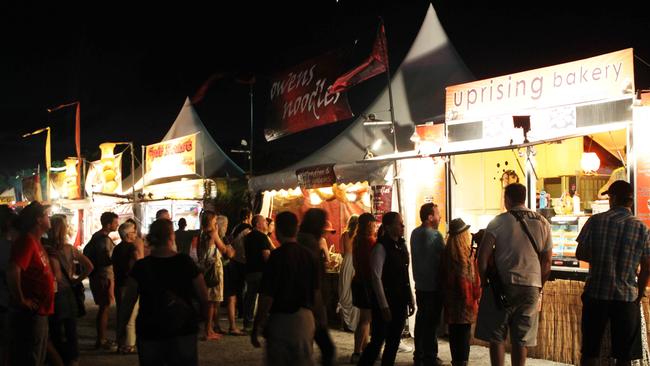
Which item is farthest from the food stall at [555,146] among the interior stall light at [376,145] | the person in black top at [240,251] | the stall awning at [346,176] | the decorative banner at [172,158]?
the decorative banner at [172,158]

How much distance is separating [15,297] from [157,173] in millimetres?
15079

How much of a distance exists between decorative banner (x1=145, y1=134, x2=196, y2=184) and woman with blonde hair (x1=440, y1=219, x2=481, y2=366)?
482 inches

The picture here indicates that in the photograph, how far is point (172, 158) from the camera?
783 inches

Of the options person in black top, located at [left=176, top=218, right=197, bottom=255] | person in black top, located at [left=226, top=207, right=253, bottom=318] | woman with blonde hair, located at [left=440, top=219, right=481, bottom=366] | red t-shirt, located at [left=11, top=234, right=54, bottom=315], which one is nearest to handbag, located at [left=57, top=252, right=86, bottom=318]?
red t-shirt, located at [left=11, top=234, right=54, bottom=315]

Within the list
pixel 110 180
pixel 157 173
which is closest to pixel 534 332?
pixel 157 173

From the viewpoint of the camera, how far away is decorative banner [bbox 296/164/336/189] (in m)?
12.7

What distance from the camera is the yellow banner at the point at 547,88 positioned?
27.3ft

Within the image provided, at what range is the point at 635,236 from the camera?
622 centimetres

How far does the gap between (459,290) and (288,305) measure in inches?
116

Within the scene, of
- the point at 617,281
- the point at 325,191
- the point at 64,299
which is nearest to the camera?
the point at 617,281

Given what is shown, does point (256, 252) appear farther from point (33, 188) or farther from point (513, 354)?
point (33, 188)

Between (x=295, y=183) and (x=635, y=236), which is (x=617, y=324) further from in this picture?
(x=295, y=183)

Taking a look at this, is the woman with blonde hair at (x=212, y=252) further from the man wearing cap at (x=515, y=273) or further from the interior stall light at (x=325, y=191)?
the man wearing cap at (x=515, y=273)

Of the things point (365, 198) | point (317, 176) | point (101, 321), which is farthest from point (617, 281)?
point (365, 198)
